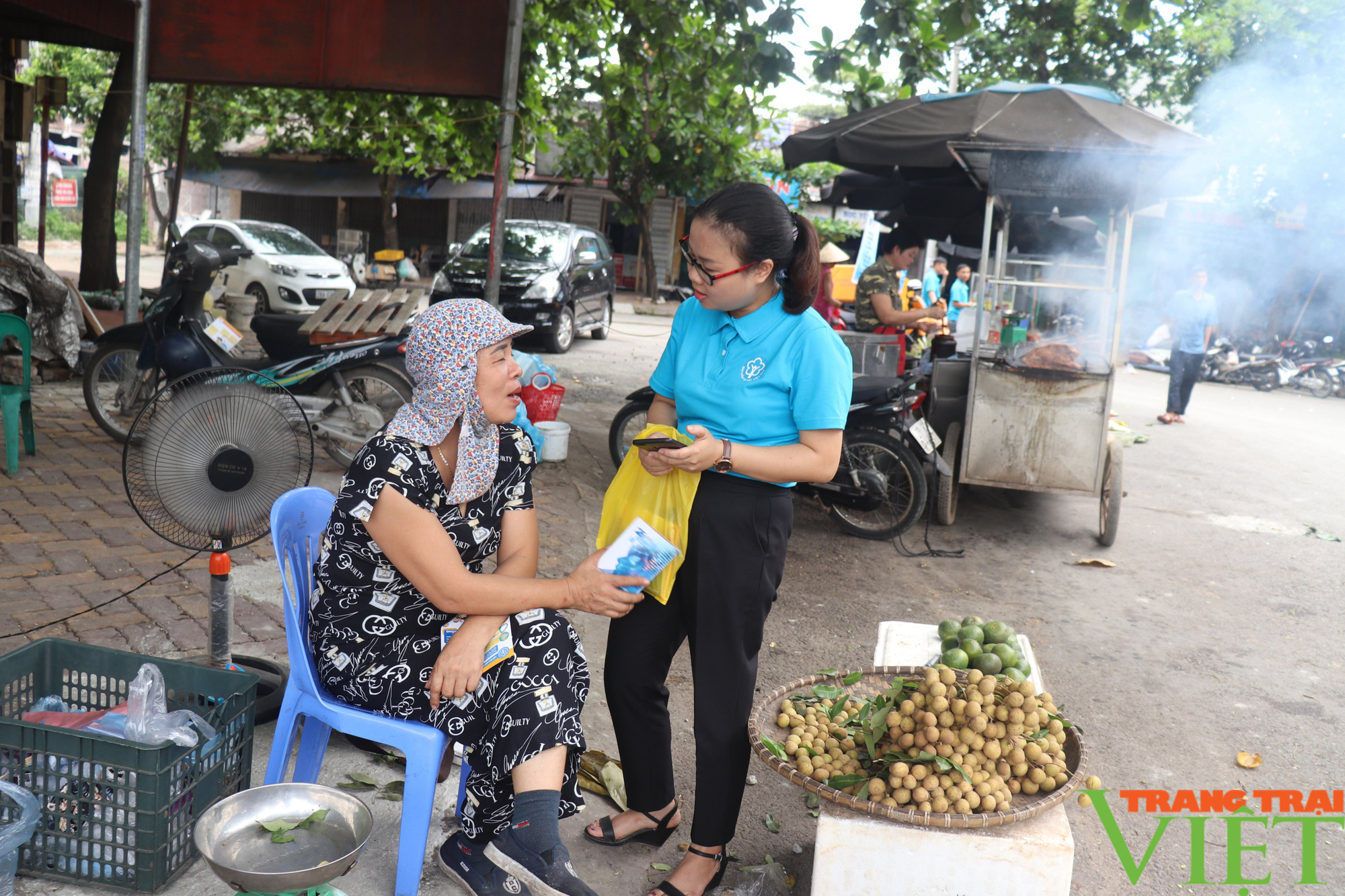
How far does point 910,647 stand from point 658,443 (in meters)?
1.59

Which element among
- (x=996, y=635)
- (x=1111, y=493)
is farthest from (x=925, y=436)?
(x=996, y=635)

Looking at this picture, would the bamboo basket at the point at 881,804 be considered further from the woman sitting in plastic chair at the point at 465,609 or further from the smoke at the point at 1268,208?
the smoke at the point at 1268,208

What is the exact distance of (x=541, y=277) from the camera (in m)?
13.1

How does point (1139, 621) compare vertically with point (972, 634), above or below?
below

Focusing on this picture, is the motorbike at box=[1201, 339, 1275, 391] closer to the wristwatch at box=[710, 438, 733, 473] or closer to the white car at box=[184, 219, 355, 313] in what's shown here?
the white car at box=[184, 219, 355, 313]

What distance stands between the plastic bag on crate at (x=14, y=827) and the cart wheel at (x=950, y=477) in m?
5.41

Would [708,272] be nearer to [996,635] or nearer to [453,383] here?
[453,383]

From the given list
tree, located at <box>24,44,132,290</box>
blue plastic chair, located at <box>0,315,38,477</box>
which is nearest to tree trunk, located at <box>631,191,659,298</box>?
tree, located at <box>24,44,132,290</box>

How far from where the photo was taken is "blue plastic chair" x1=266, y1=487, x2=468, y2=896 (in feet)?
7.63

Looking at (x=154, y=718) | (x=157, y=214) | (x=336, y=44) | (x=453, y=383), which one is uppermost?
(x=157, y=214)

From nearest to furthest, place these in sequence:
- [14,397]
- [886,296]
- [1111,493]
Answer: [14,397] < [1111,493] < [886,296]

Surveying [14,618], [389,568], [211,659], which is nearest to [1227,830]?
[389,568]

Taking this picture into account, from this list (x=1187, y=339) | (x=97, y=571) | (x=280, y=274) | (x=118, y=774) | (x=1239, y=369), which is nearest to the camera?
(x=118, y=774)

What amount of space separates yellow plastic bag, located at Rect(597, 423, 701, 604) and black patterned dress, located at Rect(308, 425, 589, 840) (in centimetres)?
28
